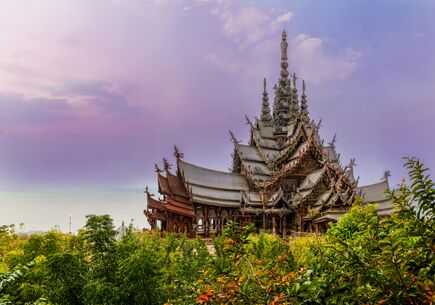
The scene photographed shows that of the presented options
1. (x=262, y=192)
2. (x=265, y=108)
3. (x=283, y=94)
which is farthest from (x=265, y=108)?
(x=262, y=192)

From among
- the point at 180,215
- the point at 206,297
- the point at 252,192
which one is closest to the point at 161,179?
the point at 180,215

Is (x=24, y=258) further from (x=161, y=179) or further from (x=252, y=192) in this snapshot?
(x=252, y=192)

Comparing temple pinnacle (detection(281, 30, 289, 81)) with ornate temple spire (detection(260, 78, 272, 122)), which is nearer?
temple pinnacle (detection(281, 30, 289, 81))

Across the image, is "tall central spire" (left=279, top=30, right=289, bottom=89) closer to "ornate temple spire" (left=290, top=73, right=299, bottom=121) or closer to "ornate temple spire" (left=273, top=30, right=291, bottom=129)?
"ornate temple spire" (left=273, top=30, right=291, bottom=129)

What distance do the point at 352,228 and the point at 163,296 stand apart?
1003 centimetres

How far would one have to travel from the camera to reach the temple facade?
88.9 ft

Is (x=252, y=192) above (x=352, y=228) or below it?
above

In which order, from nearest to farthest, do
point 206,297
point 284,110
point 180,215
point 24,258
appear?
point 206,297 < point 24,258 < point 180,215 < point 284,110

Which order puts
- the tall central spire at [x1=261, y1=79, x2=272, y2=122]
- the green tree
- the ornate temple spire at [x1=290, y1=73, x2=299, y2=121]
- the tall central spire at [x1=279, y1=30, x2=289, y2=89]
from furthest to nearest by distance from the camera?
1. the tall central spire at [x1=261, y1=79, x2=272, y2=122]
2. the tall central spire at [x1=279, y1=30, x2=289, y2=89]
3. the ornate temple spire at [x1=290, y1=73, x2=299, y2=121]
4. the green tree

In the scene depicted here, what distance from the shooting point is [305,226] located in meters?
29.3

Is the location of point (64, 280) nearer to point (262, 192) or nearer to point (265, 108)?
point (262, 192)

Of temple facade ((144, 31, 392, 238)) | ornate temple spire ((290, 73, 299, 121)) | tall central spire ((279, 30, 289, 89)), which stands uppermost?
tall central spire ((279, 30, 289, 89))

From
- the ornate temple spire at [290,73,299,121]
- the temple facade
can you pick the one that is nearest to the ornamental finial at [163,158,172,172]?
the temple facade

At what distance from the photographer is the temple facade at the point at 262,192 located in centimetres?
2709
